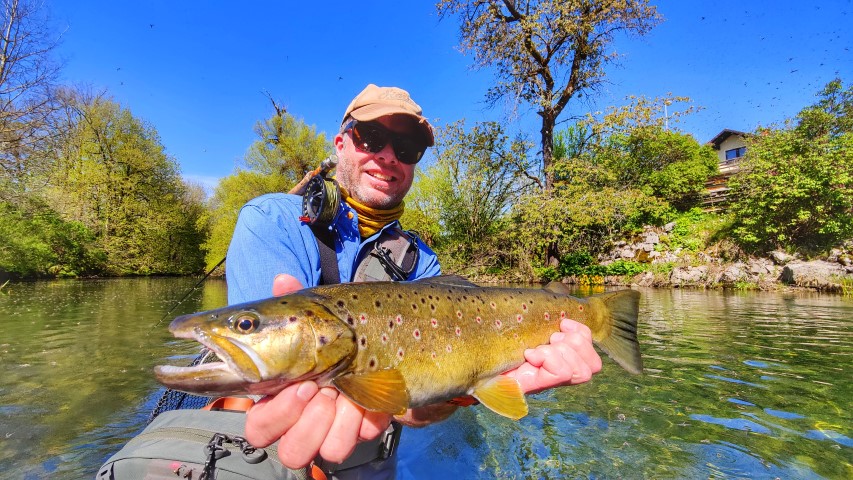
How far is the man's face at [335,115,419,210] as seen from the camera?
11.1 feet

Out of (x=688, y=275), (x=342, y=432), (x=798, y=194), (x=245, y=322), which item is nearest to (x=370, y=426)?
(x=342, y=432)

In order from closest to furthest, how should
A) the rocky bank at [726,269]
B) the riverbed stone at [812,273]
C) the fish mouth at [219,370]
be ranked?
the fish mouth at [219,370]
the riverbed stone at [812,273]
the rocky bank at [726,269]

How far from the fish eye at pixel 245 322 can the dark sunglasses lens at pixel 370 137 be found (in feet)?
6.18

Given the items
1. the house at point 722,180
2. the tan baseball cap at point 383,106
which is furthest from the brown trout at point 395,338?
the house at point 722,180

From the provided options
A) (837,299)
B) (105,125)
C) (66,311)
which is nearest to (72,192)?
(105,125)

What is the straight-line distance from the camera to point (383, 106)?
10.9 ft

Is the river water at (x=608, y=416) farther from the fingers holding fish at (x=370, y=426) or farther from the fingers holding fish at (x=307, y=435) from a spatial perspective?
the fingers holding fish at (x=307, y=435)

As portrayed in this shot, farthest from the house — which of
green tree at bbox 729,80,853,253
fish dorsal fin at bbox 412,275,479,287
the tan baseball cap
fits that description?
fish dorsal fin at bbox 412,275,479,287

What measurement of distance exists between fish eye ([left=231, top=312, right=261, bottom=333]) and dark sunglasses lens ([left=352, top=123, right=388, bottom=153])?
6.18ft

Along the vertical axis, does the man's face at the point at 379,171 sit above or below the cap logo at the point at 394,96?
below

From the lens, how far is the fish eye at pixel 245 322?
1.82 metres

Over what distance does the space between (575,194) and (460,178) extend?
8382 millimetres

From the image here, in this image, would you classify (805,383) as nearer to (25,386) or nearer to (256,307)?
(256,307)

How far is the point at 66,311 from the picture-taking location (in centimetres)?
1424
